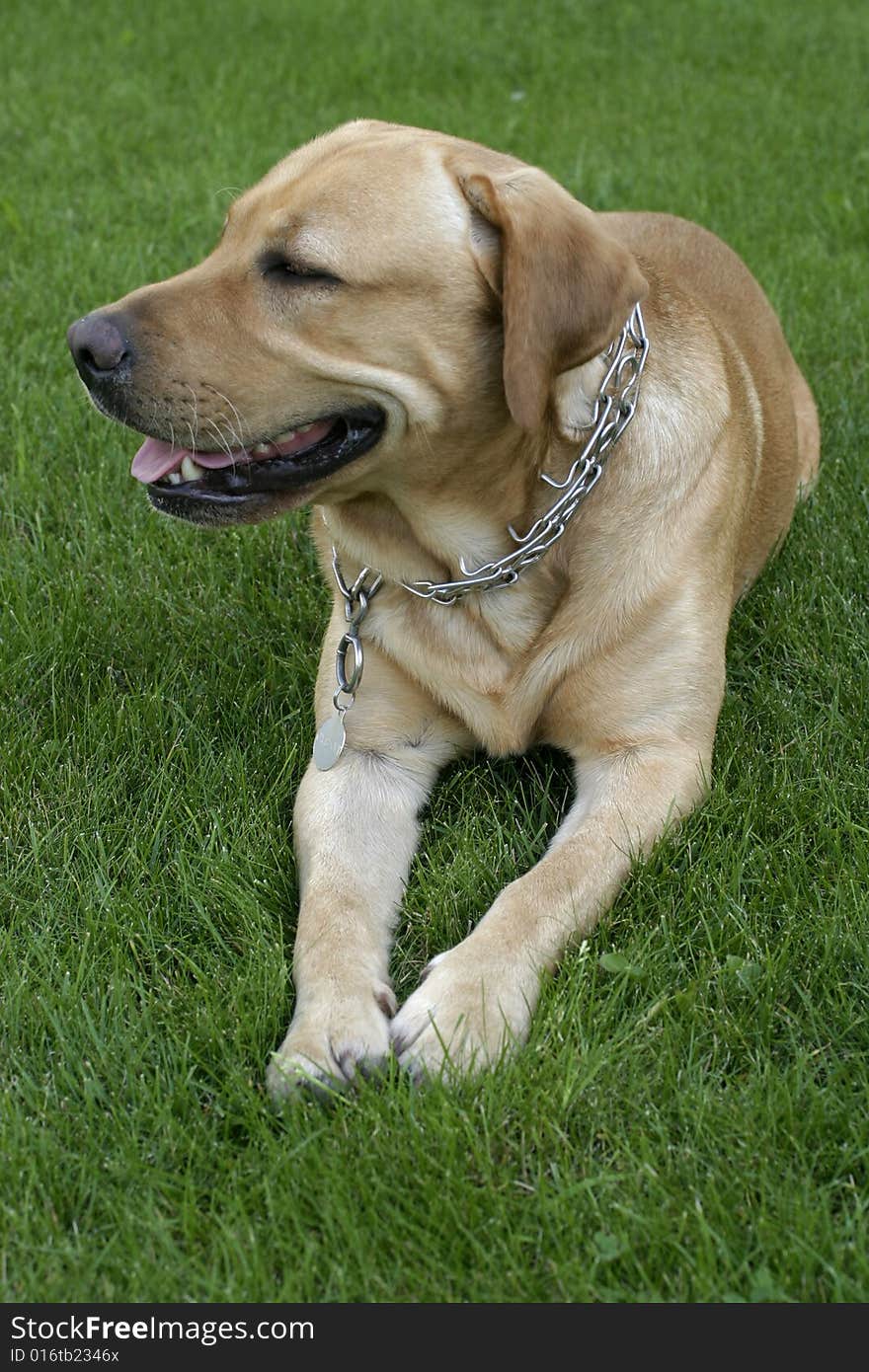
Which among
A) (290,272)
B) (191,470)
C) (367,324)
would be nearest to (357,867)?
(191,470)

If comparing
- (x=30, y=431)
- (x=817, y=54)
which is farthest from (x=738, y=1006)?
(x=817, y=54)

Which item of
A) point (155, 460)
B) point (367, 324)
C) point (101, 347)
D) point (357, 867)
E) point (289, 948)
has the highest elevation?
point (367, 324)

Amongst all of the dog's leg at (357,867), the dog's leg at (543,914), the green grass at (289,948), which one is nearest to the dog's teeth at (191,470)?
the dog's leg at (357,867)

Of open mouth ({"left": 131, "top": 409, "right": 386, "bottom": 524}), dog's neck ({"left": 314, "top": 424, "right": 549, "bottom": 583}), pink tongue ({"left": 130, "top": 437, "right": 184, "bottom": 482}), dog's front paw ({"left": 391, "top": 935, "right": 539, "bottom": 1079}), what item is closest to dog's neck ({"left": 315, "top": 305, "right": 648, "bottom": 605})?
dog's neck ({"left": 314, "top": 424, "right": 549, "bottom": 583})

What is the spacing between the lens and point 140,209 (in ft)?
21.9

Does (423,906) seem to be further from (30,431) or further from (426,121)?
(426,121)

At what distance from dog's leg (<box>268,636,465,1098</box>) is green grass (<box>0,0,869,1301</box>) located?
0.26 ft

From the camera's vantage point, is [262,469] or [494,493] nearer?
[262,469]

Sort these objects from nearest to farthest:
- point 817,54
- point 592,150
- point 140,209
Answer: point 140,209, point 592,150, point 817,54

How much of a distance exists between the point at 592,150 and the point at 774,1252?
21.1 ft

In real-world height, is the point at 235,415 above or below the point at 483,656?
above

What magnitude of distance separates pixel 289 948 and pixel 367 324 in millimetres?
1292

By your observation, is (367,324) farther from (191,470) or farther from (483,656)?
(483,656)

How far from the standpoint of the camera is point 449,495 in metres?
3.09
